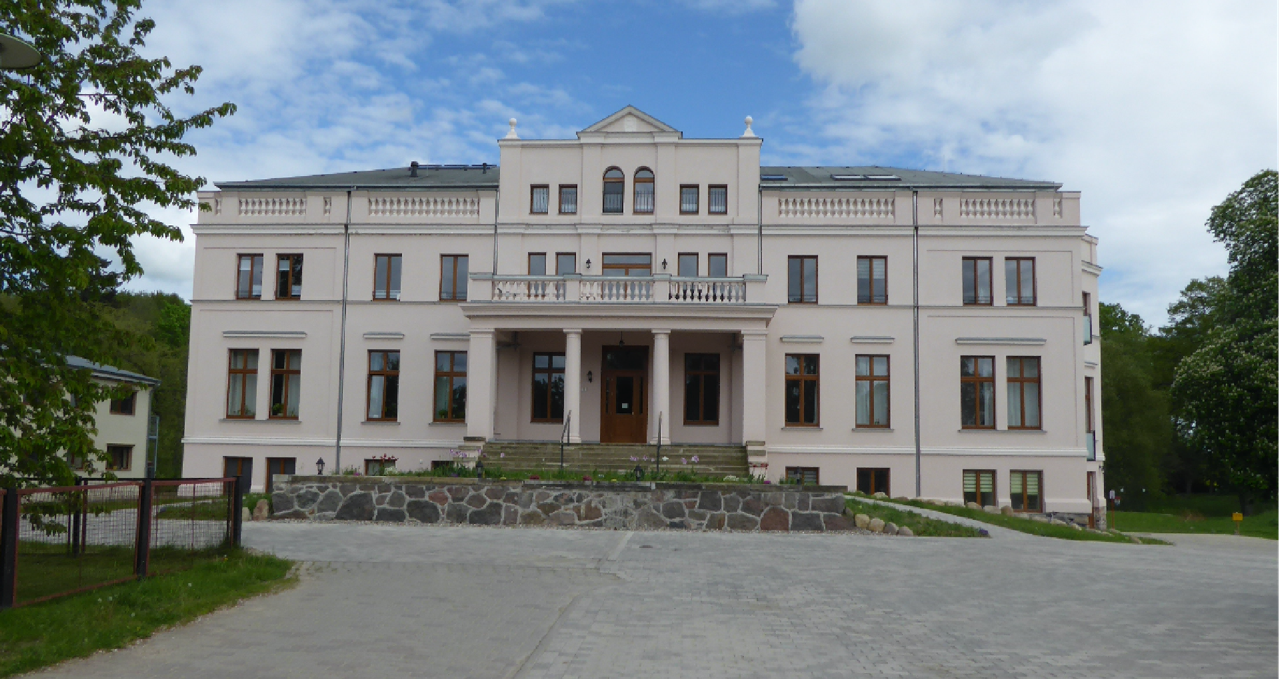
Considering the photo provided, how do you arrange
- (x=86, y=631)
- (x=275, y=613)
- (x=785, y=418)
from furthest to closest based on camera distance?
(x=785, y=418) → (x=275, y=613) → (x=86, y=631)

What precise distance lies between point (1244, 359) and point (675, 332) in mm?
24277

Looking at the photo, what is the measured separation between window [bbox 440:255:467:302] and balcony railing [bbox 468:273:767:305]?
2.77m

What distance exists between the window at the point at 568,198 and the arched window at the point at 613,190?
0.98 m

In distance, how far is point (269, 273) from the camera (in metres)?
29.1

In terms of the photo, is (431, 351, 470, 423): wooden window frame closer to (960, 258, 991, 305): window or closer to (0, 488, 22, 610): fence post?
(960, 258, 991, 305): window

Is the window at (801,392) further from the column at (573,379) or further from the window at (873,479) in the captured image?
the column at (573,379)

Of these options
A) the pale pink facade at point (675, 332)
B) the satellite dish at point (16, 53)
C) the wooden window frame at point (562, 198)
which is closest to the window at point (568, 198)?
the wooden window frame at point (562, 198)

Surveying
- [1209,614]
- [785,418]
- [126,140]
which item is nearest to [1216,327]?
[1209,614]

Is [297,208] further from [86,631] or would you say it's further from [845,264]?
[86,631]

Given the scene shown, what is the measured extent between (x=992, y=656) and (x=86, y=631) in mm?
7583

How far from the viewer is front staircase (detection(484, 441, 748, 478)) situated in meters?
23.7

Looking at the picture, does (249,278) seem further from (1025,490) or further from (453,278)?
(1025,490)

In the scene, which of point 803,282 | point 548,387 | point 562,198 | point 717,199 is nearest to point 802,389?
point 803,282

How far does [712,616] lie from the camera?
9453 mm
